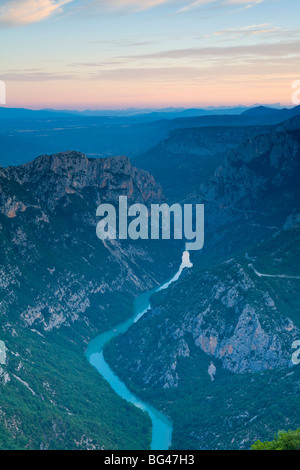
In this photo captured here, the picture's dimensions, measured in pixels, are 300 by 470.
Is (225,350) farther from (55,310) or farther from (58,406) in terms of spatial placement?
(55,310)

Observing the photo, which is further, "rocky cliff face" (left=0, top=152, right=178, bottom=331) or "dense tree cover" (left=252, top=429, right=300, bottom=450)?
"rocky cliff face" (left=0, top=152, right=178, bottom=331)

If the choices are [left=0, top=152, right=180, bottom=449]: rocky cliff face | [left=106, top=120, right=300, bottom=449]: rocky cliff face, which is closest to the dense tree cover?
[left=106, top=120, right=300, bottom=449]: rocky cliff face

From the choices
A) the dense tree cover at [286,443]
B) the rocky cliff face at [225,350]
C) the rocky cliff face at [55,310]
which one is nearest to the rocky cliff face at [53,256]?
the rocky cliff face at [55,310]

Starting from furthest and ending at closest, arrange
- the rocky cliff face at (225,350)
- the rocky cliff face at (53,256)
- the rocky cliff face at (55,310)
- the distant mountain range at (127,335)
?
1. the rocky cliff face at (53,256)
2. the rocky cliff face at (225,350)
3. the distant mountain range at (127,335)
4. the rocky cliff face at (55,310)

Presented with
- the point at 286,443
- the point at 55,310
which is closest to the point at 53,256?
the point at 55,310

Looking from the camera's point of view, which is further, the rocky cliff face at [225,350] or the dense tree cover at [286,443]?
the rocky cliff face at [225,350]

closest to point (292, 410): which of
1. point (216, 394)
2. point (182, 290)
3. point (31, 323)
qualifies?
point (216, 394)

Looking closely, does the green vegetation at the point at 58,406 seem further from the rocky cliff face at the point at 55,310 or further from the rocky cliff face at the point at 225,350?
the rocky cliff face at the point at 225,350

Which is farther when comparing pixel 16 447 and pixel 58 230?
pixel 58 230

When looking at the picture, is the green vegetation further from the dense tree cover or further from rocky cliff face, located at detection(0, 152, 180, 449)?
the dense tree cover

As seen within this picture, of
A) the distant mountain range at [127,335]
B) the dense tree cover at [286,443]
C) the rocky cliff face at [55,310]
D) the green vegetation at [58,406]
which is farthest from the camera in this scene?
the distant mountain range at [127,335]

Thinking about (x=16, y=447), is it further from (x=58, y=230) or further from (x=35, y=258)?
(x=58, y=230)
